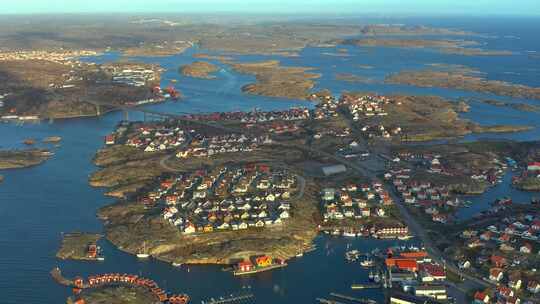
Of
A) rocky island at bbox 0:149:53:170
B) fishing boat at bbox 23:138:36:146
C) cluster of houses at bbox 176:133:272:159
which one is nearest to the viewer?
rocky island at bbox 0:149:53:170

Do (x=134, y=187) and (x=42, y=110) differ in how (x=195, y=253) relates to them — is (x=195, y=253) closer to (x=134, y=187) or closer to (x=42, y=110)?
(x=134, y=187)

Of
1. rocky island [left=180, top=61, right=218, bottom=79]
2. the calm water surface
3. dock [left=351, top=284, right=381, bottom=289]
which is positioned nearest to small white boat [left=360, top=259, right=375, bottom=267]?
the calm water surface

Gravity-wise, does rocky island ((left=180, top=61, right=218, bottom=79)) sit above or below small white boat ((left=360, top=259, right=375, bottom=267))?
above

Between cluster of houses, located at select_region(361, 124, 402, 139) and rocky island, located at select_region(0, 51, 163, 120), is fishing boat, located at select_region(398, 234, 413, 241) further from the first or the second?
rocky island, located at select_region(0, 51, 163, 120)

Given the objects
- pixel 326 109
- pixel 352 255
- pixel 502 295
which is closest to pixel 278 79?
pixel 326 109

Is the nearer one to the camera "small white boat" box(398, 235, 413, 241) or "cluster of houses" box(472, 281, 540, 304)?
"cluster of houses" box(472, 281, 540, 304)

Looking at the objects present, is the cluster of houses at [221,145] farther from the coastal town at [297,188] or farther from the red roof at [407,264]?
the red roof at [407,264]

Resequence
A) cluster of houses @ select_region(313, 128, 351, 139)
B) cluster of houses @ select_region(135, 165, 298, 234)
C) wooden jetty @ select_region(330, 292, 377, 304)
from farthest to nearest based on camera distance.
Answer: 1. cluster of houses @ select_region(313, 128, 351, 139)
2. cluster of houses @ select_region(135, 165, 298, 234)
3. wooden jetty @ select_region(330, 292, 377, 304)

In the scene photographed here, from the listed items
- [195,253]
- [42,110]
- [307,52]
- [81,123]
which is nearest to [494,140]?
[195,253]

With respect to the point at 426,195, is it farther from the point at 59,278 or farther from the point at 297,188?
the point at 59,278
